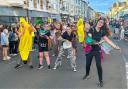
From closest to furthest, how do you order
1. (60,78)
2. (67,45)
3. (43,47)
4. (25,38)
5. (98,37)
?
(98,37), (60,78), (67,45), (43,47), (25,38)

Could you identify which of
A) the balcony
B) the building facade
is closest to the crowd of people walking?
the building facade

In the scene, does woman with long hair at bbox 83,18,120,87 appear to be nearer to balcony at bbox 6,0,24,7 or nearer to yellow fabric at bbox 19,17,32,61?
yellow fabric at bbox 19,17,32,61

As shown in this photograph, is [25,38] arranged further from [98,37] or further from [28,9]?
[28,9]

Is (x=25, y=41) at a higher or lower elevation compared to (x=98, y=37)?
lower

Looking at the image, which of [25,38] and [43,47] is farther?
[25,38]

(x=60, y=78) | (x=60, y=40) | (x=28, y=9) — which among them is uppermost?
(x=28, y=9)


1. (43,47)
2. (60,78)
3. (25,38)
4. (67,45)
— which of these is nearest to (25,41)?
(25,38)

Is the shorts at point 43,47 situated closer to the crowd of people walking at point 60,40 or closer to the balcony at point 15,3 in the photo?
the crowd of people walking at point 60,40

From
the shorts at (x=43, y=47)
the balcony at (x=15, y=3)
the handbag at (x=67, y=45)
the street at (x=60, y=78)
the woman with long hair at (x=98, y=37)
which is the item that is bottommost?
the street at (x=60, y=78)

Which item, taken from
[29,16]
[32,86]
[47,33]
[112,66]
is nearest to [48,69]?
[47,33]

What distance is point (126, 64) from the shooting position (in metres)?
15.7

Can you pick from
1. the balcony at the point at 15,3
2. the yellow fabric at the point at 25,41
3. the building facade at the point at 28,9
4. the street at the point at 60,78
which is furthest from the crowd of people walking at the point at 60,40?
the balcony at the point at 15,3

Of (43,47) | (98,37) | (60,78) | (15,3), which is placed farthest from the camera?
(15,3)

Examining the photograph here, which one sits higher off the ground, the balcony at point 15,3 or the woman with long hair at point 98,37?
the balcony at point 15,3
